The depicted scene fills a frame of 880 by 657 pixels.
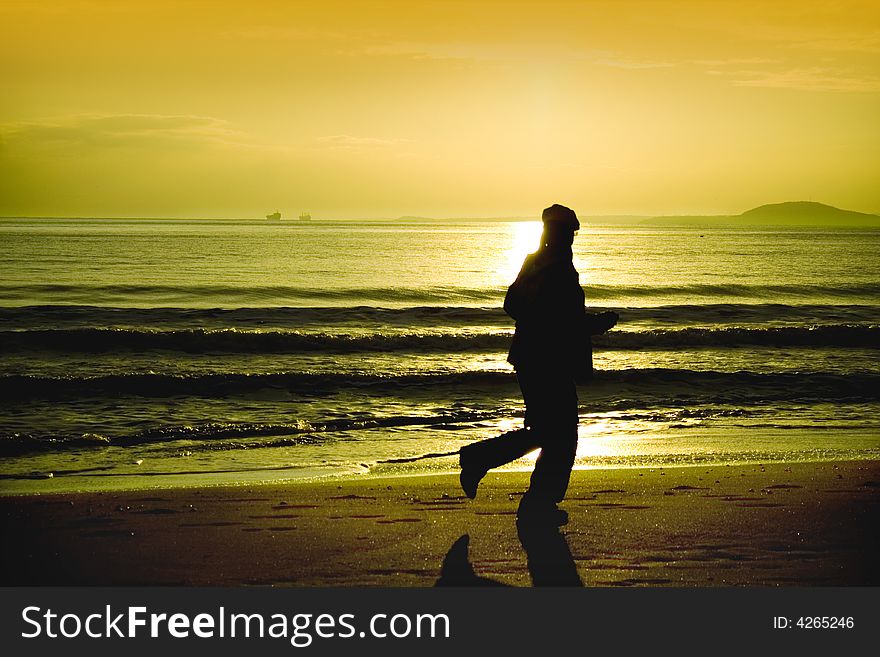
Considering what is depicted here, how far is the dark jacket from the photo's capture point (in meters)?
5.70

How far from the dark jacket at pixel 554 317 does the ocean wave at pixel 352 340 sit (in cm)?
1165

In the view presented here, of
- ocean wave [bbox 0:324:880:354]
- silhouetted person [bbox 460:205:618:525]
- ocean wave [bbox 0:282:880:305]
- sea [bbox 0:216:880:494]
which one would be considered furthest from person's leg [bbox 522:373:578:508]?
ocean wave [bbox 0:282:880:305]

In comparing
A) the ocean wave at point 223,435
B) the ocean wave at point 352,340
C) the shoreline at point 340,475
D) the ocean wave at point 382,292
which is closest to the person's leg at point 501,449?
the shoreline at point 340,475

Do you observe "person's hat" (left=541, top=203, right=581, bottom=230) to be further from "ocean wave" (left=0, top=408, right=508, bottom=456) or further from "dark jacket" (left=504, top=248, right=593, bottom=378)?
"ocean wave" (left=0, top=408, right=508, bottom=456)

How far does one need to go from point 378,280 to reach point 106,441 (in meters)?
27.0

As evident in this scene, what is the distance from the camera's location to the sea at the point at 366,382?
8.44 meters

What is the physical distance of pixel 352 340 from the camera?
59.7 feet

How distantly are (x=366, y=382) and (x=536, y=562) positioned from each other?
889 cm

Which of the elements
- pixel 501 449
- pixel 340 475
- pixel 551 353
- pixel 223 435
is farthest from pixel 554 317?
pixel 223 435

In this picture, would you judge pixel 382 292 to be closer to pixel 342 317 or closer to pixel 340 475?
pixel 342 317

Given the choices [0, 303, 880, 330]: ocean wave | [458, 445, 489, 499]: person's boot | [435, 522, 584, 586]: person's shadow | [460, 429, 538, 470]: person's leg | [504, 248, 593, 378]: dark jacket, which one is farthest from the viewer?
[0, 303, 880, 330]: ocean wave

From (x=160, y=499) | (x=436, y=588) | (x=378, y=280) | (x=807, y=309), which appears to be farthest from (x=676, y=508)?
(x=378, y=280)

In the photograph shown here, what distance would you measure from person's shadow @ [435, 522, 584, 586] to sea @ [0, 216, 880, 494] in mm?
2362

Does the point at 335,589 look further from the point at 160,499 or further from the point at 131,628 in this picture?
the point at 160,499
